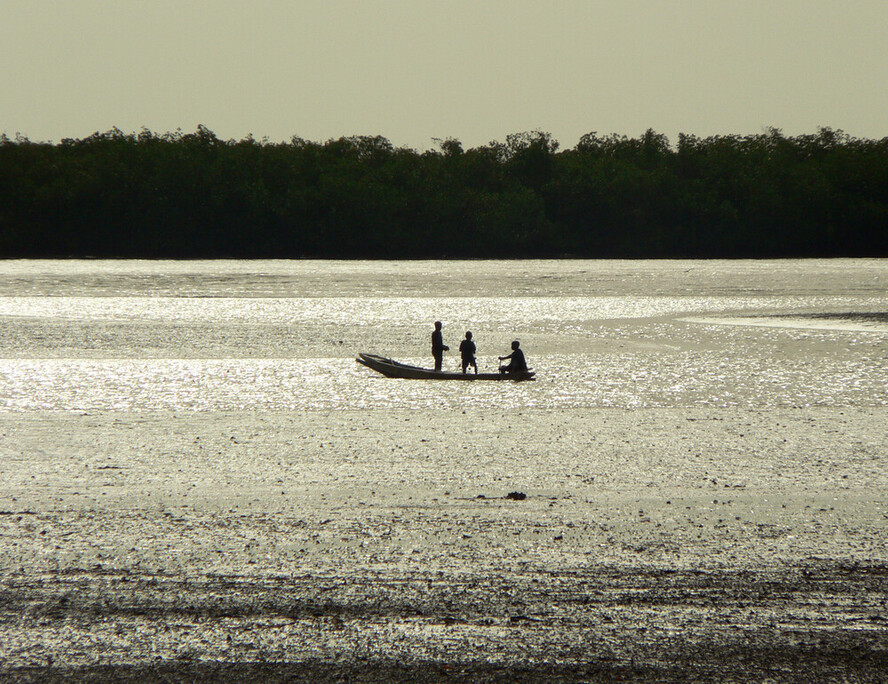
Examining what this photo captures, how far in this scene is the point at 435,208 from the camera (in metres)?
128

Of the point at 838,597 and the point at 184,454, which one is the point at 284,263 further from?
the point at 838,597

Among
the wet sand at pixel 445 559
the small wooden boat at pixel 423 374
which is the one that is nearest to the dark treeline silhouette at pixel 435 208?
the small wooden boat at pixel 423 374

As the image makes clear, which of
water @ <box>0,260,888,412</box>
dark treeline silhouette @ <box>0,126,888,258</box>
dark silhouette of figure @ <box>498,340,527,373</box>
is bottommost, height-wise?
water @ <box>0,260,888,412</box>

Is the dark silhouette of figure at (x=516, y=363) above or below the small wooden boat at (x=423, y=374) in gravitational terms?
above

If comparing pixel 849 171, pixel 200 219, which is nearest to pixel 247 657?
pixel 200 219

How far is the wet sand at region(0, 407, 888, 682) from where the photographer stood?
658cm

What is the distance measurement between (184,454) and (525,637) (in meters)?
8.94

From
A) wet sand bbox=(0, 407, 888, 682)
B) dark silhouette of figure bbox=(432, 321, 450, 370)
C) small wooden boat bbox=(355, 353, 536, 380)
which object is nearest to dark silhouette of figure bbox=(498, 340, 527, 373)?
small wooden boat bbox=(355, 353, 536, 380)

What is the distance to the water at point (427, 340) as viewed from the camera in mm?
21938

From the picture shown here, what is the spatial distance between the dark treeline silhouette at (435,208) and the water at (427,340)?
43.6 metres

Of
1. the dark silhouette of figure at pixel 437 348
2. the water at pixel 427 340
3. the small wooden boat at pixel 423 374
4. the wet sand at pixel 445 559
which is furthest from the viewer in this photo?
the dark silhouette of figure at pixel 437 348

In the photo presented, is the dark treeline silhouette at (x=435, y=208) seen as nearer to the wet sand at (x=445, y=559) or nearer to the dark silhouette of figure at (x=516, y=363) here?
the dark silhouette of figure at (x=516, y=363)

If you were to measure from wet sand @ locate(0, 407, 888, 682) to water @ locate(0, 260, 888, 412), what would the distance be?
6156mm

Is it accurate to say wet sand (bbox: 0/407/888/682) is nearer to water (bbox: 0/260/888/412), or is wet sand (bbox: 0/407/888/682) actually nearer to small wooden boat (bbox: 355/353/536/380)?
water (bbox: 0/260/888/412)
